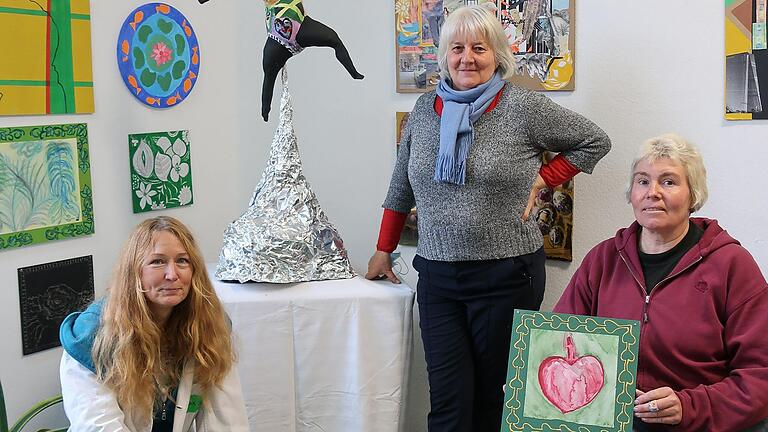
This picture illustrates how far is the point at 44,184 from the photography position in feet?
7.77

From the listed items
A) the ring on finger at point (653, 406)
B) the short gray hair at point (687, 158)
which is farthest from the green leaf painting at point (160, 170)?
the ring on finger at point (653, 406)

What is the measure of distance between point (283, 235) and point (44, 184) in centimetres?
67

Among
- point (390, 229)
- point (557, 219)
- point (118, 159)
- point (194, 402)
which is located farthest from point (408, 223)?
point (194, 402)

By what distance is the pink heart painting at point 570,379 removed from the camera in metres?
1.61

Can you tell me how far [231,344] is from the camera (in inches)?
77.4

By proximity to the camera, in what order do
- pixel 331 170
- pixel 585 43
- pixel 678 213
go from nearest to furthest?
pixel 678 213
pixel 585 43
pixel 331 170

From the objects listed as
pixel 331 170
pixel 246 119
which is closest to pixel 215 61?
pixel 246 119

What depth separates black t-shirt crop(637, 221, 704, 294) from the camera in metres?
1.75

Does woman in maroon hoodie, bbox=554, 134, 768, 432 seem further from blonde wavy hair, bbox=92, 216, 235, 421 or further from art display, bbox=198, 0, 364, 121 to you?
art display, bbox=198, 0, 364, 121

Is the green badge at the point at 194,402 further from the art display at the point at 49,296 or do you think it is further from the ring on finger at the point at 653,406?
the ring on finger at the point at 653,406

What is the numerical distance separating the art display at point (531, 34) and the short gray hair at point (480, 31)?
0.82ft

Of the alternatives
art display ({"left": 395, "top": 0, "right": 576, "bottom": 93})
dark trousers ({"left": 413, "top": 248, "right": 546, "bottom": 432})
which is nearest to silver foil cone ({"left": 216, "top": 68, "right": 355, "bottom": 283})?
dark trousers ({"left": 413, "top": 248, "right": 546, "bottom": 432})

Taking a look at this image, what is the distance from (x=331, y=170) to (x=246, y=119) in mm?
364

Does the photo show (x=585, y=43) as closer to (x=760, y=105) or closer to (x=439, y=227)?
(x=760, y=105)
